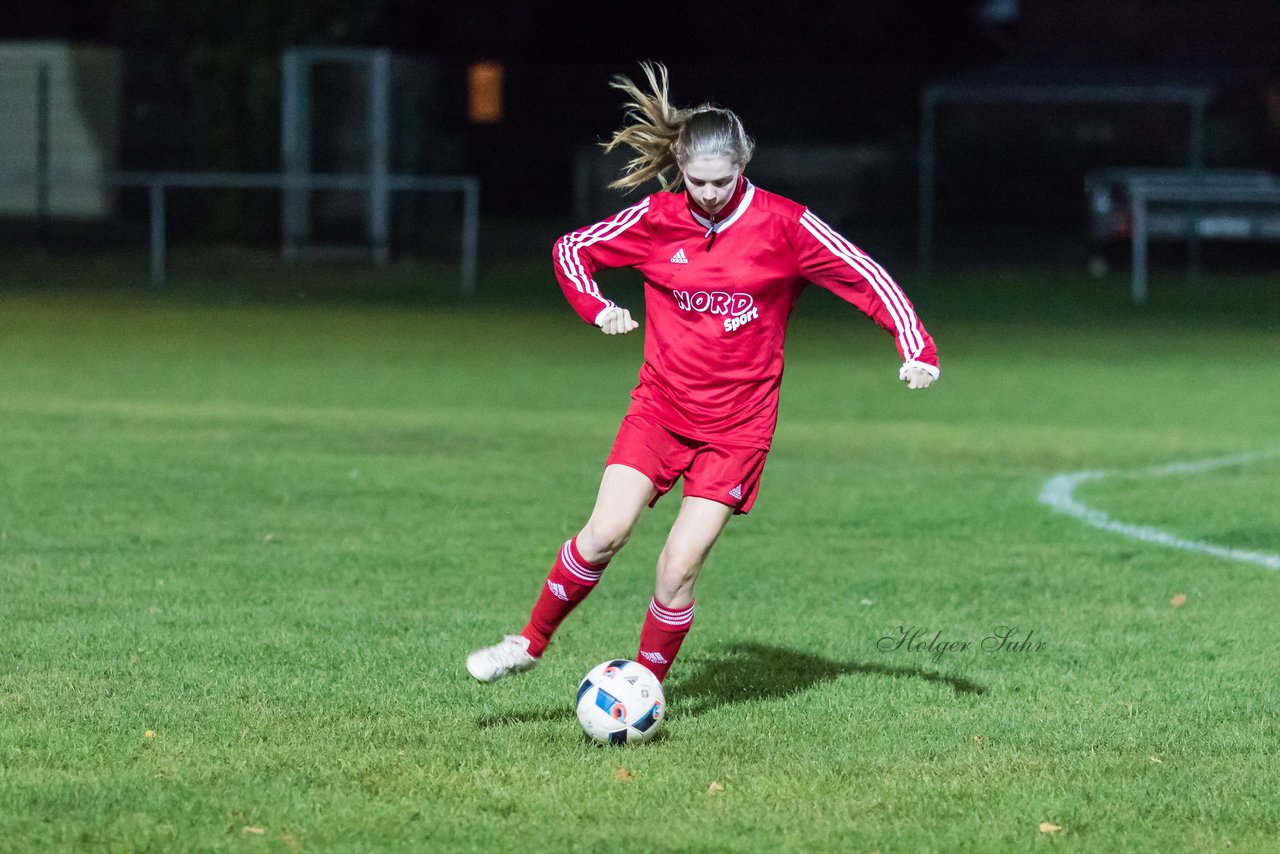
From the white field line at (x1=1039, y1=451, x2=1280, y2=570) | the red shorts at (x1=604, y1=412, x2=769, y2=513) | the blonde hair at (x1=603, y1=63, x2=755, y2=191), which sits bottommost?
the white field line at (x1=1039, y1=451, x2=1280, y2=570)

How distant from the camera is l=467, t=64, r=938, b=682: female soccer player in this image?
5.49 metres

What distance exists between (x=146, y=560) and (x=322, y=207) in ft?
62.3

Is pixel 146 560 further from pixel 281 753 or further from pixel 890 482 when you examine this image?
pixel 890 482

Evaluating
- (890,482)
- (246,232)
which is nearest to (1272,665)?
(890,482)

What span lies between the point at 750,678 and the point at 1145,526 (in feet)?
12.0

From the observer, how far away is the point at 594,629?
6762mm

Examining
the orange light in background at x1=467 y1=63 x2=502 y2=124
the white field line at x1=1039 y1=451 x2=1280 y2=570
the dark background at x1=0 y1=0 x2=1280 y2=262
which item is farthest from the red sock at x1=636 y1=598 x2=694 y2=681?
the orange light in background at x1=467 y1=63 x2=502 y2=124

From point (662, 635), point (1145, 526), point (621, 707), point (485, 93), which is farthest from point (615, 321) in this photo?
point (485, 93)

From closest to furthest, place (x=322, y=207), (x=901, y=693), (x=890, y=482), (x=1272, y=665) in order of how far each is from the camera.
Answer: (x=901, y=693) < (x=1272, y=665) < (x=890, y=482) < (x=322, y=207)

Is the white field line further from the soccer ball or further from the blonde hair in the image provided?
the soccer ball

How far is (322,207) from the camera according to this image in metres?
26.3

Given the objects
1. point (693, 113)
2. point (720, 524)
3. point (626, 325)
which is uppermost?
point (693, 113)

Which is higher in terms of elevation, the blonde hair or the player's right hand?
the blonde hair

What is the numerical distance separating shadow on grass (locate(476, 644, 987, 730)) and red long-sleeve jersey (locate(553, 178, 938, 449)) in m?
0.78
